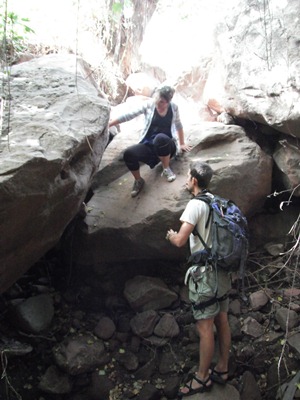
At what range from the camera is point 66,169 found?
3.15 m

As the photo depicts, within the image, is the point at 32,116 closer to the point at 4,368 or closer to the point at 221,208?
the point at 221,208

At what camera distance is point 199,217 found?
10.1 feet

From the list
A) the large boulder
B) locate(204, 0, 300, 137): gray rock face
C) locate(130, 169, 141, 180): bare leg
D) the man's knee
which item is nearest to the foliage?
the large boulder

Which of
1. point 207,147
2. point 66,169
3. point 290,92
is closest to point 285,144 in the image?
point 290,92

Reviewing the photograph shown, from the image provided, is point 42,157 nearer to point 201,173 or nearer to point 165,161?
point 201,173

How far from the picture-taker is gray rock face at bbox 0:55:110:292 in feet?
8.50

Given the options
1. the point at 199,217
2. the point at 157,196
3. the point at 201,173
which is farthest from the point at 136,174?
the point at 199,217

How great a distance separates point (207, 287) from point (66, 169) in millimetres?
1596

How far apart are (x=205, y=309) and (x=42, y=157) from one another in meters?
1.87

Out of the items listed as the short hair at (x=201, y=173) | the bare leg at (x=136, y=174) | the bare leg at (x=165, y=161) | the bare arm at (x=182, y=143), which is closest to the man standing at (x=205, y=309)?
the short hair at (x=201, y=173)

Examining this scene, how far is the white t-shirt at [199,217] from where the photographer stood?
3.06m

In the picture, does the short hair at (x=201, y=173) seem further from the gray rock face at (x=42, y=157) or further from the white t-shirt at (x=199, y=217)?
the gray rock face at (x=42, y=157)

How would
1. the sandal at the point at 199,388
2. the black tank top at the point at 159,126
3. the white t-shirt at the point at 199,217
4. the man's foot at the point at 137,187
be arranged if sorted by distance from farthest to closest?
the man's foot at the point at 137,187, the black tank top at the point at 159,126, the sandal at the point at 199,388, the white t-shirt at the point at 199,217

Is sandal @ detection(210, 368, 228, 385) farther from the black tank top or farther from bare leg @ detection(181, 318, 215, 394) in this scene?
the black tank top
